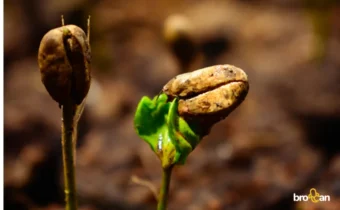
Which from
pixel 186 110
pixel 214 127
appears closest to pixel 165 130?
pixel 186 110

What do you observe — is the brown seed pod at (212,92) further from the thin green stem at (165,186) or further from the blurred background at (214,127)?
the blurred background at (214,127)

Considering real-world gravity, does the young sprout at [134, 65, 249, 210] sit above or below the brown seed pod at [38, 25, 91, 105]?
below

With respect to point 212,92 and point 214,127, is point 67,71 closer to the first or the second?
point 212,92

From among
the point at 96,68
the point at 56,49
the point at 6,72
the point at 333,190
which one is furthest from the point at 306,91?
the point at 56,49

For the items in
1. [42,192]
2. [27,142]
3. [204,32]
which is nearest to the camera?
[42,192]

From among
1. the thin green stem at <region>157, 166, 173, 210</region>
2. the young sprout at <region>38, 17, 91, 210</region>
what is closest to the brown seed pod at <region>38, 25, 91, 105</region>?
the young sprout at <region>38, 17, 91, 210</region>

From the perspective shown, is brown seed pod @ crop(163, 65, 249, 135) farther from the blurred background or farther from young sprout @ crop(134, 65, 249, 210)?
the blurred background

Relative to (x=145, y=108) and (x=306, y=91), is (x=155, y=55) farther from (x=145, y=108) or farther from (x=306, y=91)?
(x=145, y=108)
